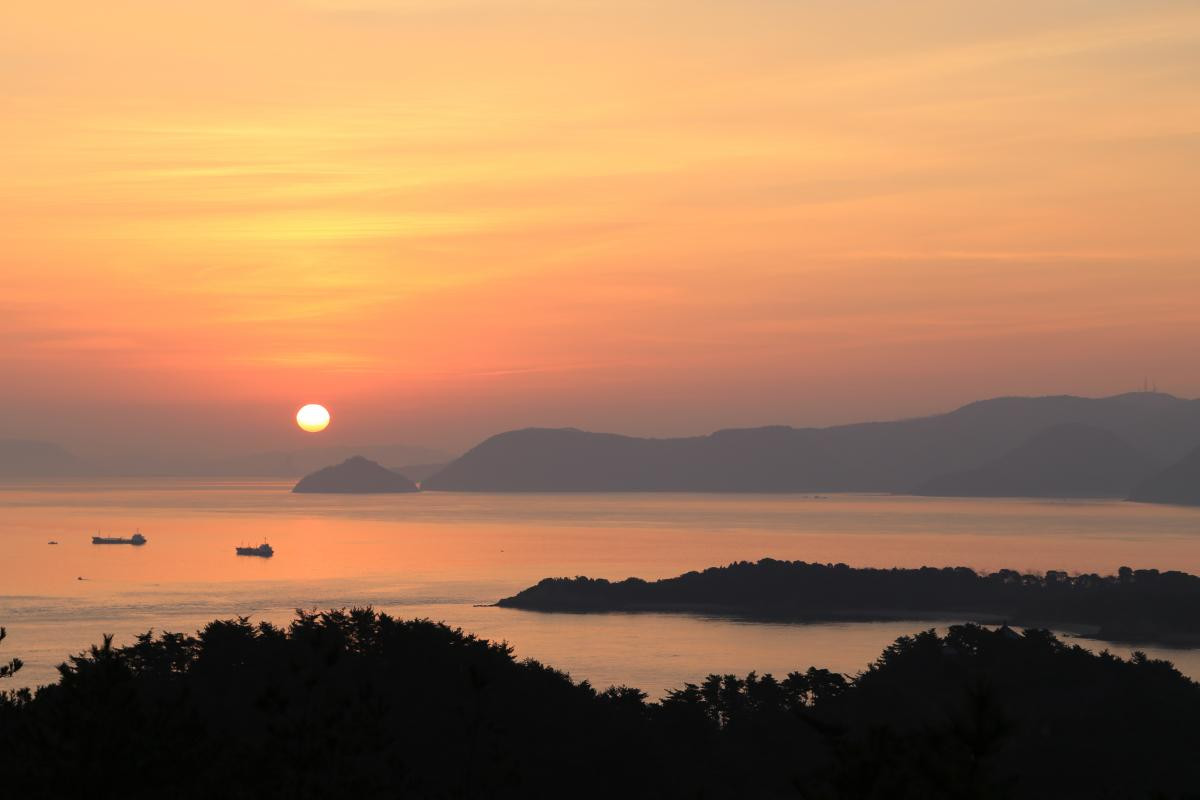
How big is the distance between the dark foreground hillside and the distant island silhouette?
83.3 metres

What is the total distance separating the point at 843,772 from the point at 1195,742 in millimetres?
53872

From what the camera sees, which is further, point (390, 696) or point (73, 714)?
point (390, 696)

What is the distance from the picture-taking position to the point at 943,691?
7844 centimetres

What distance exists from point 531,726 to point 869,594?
128316 mm

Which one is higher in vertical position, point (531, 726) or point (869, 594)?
point (869, 594)

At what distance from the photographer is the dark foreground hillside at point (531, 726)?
28.9m

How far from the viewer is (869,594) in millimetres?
178375

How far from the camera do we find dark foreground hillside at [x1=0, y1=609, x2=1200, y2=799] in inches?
1139

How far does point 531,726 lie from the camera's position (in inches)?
2221

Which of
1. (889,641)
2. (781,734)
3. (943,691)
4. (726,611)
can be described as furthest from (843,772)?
(726,611)

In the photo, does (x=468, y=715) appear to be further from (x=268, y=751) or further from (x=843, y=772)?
(x=843, y=772)

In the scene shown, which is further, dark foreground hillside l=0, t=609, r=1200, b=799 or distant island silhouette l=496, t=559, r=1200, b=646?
distant island silhouette l=496, t=559, r=1200, b=646

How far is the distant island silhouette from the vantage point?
166 meters

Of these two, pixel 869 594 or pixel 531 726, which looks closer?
pixel 531 726
